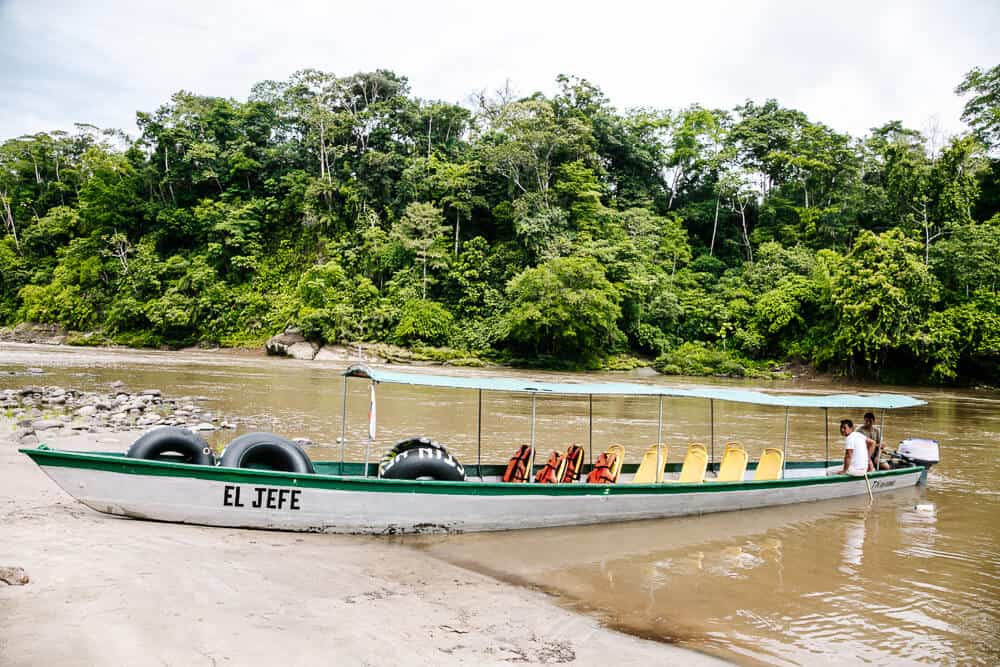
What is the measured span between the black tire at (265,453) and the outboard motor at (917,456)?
11295 millimetres

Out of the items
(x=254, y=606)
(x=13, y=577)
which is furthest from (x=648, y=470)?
(x=13, y=577)

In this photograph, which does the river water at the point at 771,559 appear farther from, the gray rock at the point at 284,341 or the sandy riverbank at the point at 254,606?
the gray rock at the point at 284,341

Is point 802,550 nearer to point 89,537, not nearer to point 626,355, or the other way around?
point 89,537

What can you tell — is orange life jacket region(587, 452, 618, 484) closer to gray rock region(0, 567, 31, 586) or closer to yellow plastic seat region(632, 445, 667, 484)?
yellow plastic seat region(632, 445, 667, 484)

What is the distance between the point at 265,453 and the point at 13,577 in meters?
2.85

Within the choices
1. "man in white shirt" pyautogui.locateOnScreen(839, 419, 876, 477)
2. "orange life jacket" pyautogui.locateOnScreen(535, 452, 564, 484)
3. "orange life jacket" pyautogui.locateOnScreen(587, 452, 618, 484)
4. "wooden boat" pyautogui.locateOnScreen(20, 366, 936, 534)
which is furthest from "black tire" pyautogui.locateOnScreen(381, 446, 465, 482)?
"man in white shirt" pyautogui.locateOnScreen(839, 419, 876, 477)

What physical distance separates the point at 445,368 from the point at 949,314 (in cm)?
2623

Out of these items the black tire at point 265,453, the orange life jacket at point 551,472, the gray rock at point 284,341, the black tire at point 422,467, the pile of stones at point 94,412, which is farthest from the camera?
the gray rock at point 284,341

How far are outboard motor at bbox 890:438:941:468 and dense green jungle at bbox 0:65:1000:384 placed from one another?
831 inches

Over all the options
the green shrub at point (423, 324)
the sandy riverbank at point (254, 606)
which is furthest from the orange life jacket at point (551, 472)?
the green shrub at point (423, 324)

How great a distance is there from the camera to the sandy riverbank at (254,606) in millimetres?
4285

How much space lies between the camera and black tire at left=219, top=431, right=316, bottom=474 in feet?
24.5

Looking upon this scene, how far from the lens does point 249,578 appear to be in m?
5.68

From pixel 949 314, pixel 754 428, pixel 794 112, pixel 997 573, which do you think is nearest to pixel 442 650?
pixel 997 573
